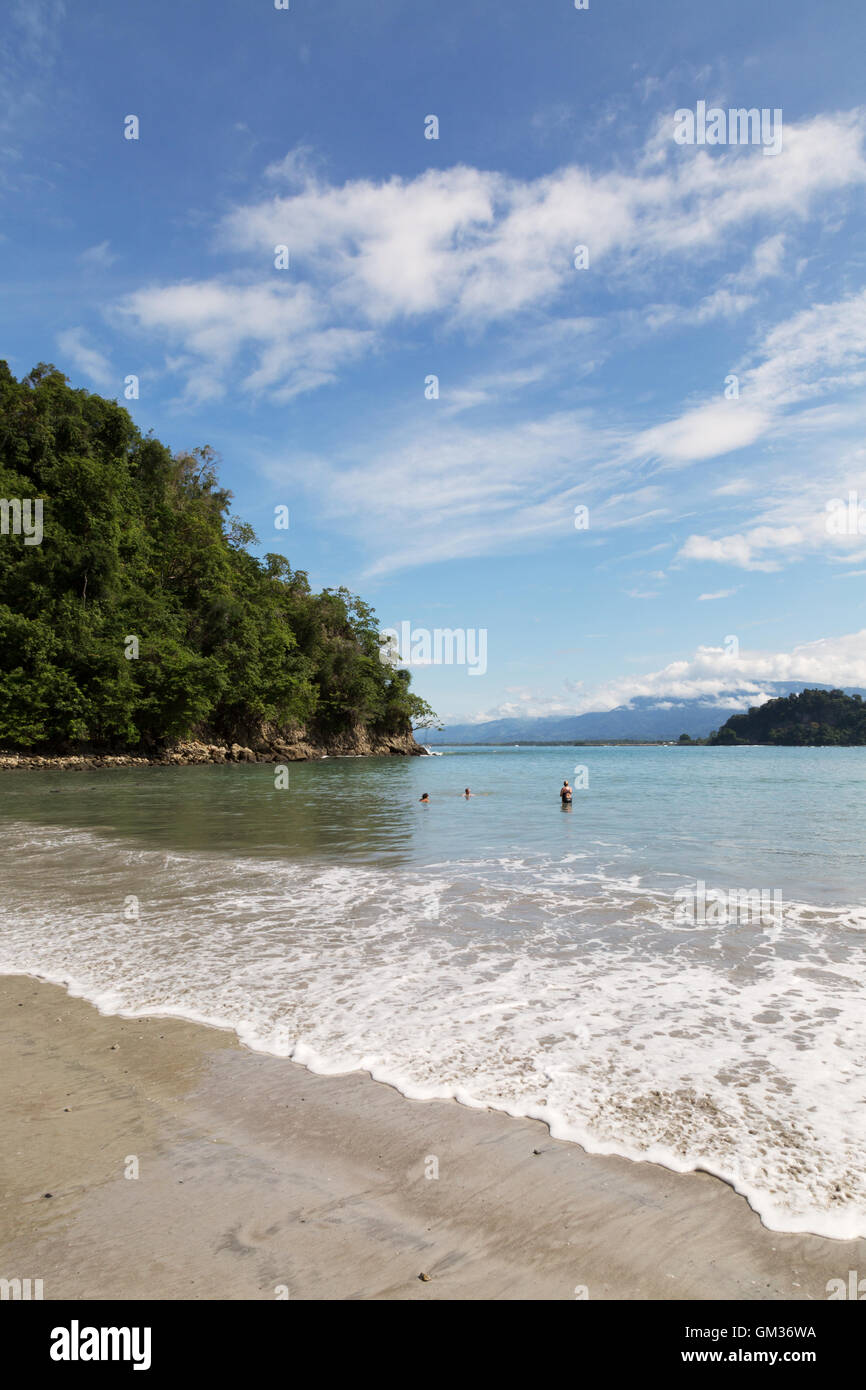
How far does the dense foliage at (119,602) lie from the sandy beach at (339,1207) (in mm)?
45292

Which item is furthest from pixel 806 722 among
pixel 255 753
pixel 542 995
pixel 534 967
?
pixel 542 995

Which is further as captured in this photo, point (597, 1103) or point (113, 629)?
point (113, 629)

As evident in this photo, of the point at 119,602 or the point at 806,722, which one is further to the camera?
the point at 806,722

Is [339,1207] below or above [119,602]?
below

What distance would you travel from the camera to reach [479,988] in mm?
6426

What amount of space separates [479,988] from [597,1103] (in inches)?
89.4

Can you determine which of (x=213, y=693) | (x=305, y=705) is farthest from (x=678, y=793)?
(x=305, y=705)

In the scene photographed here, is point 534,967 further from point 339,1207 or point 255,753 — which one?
point 255,753

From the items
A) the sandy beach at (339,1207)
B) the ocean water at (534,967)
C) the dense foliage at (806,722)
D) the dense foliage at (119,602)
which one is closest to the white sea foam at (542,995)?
the ocean water at (534,967)

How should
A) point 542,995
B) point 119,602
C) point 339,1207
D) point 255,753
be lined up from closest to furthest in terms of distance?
point 339,1207
point 542,995
point 119,602
point 255,753

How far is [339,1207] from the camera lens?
3201mm

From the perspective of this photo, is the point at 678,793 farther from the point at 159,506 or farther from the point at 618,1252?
the point at 159,506

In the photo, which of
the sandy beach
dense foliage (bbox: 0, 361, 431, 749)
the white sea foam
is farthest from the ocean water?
dense foliage (bbox: 0, 361, 431, 749)

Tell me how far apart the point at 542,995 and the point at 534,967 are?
84 centimetres
